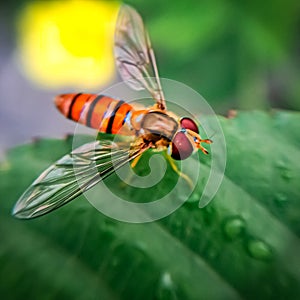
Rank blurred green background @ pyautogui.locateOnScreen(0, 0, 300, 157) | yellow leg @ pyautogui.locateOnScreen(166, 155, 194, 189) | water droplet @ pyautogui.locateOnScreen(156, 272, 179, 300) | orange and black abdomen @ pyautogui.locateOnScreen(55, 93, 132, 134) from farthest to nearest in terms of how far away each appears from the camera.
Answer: blurred green background @ pyautogui.locateOnScreen(0, 0, 300, 157) → orange and black abdomen @ pyautogui.locateOnScreen(55, 93, 132, 134) → yellow leg @ pyautogui.locateOnScreen(166, 155, 194, 189) → water droplet @ pyautogui.locateOnScreen(156, 272, 179, 300)

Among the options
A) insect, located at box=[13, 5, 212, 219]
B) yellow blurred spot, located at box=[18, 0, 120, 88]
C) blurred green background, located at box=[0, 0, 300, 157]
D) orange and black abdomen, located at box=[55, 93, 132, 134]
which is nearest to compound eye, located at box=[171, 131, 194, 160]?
insect, located at box=[13, 5, 212, 219]

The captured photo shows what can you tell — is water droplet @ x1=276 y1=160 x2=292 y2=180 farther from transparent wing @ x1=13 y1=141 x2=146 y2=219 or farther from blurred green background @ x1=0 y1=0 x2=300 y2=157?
blurred green background @ x1=0 y1=0 x2=300 y2=157

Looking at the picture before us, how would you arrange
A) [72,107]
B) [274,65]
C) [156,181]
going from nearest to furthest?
[156,181], [72,107], [274,65]

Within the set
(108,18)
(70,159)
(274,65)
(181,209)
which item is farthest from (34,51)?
(181,209)

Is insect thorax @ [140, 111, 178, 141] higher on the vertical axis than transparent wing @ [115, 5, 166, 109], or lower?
lower

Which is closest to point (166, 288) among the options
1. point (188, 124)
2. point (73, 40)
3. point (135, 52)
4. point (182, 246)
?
point (182, 246)

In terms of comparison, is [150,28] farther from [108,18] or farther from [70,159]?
[70,159]
